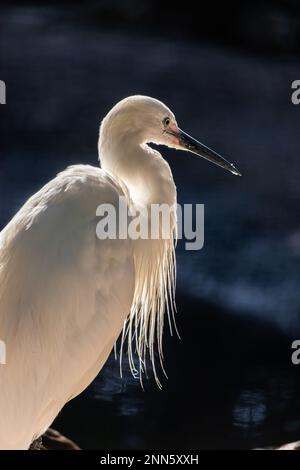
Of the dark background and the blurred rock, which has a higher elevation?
the dark background

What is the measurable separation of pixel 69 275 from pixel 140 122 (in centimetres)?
37

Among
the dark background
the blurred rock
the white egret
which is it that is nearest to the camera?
the white egret

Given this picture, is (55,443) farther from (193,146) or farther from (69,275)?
(193,146)

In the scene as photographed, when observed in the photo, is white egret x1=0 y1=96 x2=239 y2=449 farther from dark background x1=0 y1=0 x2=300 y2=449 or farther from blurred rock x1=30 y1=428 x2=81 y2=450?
dark background x1=0 y1=0 x2=300 y2=449

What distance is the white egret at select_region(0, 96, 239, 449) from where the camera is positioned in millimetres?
1761

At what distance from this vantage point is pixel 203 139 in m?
3.23

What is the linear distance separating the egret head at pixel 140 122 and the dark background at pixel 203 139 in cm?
113

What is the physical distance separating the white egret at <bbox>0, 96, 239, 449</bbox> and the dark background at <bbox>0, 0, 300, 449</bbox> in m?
1.01

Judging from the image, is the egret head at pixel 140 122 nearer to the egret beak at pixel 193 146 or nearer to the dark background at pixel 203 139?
the egret beak at pixel 193 146

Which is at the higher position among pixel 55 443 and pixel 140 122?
pixel 140 122

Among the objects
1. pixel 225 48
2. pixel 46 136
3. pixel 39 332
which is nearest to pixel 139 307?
pixel 39 332

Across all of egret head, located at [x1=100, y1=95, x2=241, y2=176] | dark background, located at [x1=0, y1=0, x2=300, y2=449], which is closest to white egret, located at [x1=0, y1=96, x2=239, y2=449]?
egret head, located at [x1=100, y1=95, x2=241, y2=176]

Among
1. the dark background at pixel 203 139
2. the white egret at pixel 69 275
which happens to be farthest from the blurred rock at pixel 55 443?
the dark background at pixel 203 139

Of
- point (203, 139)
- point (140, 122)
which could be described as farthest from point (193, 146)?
point (203, 139)
